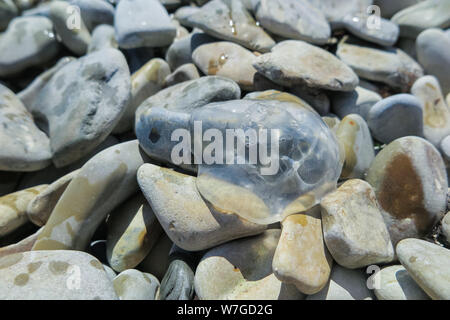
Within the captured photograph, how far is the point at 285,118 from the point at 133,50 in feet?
5.60

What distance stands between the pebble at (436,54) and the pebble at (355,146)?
100 cm

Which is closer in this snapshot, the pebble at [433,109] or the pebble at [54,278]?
the pebble at [54,278]

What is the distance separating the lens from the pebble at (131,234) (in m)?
2.01

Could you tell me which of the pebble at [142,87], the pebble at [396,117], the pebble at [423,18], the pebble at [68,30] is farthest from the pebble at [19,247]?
the pebble at [423,18]

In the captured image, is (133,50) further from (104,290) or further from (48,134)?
(104,290)

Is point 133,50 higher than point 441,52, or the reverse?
point 441,52

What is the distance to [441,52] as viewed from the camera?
272cm

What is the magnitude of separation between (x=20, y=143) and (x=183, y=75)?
1.21m

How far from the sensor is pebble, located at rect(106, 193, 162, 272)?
6.59 ft

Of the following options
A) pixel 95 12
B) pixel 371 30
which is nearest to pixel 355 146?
pixel 371 30

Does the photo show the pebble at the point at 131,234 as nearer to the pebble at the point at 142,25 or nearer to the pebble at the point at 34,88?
the pebble at the point at 142,25

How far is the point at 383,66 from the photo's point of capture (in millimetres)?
2719

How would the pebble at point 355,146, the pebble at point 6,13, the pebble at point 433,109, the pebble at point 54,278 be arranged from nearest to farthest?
the pebble at point 54,278, the pebble at point 355,146, the pebble at point 433,109, the pebble at point 6,13
